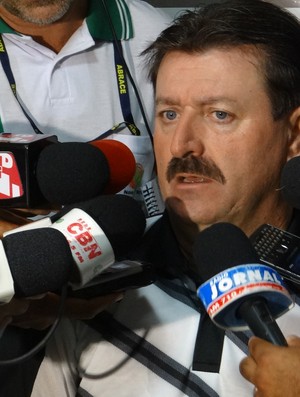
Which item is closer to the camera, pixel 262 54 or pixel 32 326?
pixel 32 326

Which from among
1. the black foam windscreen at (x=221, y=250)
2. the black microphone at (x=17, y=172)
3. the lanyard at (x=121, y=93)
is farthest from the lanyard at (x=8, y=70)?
the black foam windscreen at (x=221, y=250)

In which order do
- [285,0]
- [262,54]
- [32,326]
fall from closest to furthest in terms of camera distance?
[32,326] → [262,54] → [285,0]

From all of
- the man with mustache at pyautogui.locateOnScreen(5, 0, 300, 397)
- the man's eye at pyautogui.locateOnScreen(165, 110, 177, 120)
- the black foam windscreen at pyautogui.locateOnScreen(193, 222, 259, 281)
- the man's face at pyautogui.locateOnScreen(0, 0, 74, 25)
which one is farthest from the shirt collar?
the black foam windscreen at pyautogui.locateOnScreen(193, 222, 259, 281)

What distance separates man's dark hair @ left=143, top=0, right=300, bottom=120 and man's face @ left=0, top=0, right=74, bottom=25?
46 centimetres

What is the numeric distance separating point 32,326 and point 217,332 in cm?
34

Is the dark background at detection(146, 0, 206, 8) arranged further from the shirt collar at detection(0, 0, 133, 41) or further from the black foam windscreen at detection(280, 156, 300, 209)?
the black foam windscreen at detection(280, 156, 300, 209)

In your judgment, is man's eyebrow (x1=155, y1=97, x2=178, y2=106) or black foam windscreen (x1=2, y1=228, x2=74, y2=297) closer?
black foam windscreen (x1=2, y1=228, x2=74, y2=297)

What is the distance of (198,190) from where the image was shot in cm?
136

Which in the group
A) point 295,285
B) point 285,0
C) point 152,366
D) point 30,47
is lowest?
point 152,366

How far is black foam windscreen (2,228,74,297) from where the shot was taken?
83 centimetres

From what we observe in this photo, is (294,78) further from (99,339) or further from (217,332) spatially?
(99,339)

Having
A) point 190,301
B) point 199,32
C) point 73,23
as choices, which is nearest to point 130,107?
point 73,23

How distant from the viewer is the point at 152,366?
4.20 ft

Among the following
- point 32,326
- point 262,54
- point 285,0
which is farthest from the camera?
point 285,0
